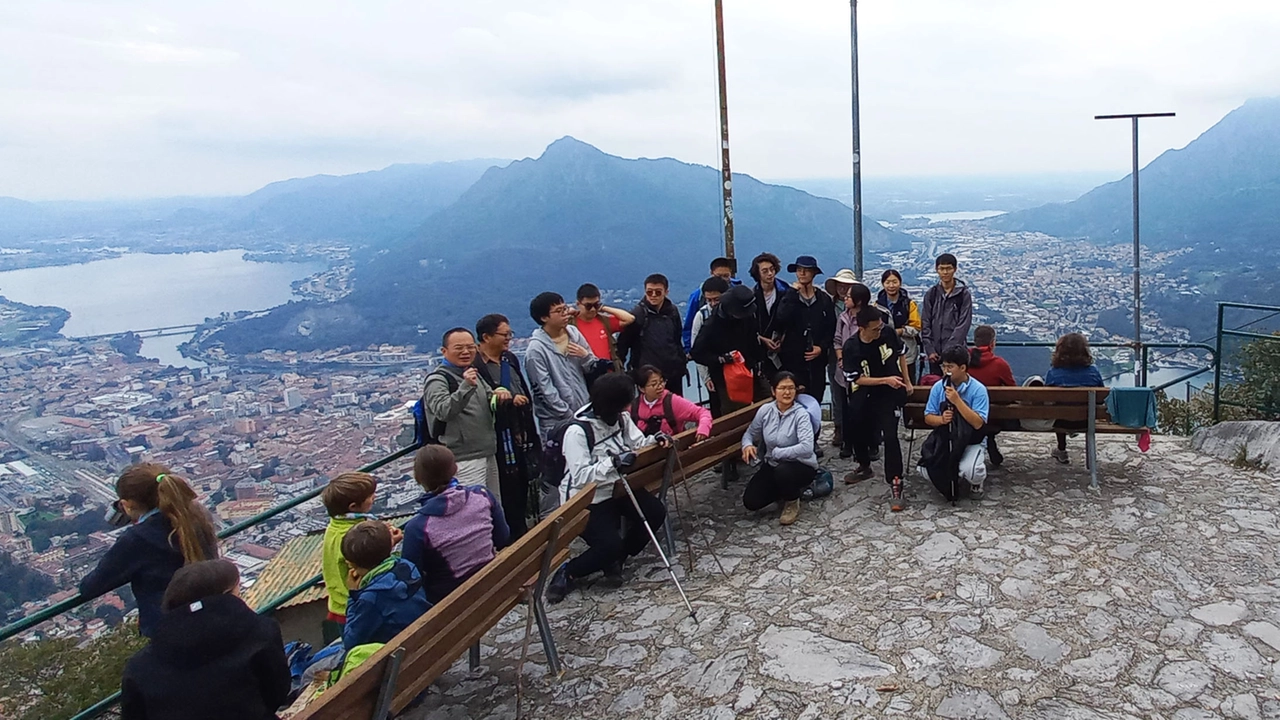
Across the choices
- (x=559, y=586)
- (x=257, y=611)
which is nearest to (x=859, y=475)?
(x=559, y=586)

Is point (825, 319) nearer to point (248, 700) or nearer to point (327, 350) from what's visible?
point (248, 700)

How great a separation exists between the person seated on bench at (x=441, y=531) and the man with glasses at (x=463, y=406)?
Result: 1.03 meters

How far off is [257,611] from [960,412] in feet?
15.6

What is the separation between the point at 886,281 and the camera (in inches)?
295

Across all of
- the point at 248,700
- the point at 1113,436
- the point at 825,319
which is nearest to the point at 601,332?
the point at 825,319

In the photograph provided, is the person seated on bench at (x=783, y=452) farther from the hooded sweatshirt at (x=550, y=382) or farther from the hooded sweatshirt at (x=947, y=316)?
the hooded sweatshirt at (x=947, y=316)

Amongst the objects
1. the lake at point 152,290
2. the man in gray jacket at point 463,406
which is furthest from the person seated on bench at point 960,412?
the lake at point 152,290

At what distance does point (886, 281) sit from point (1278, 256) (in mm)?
40607

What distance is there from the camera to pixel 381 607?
369 cm

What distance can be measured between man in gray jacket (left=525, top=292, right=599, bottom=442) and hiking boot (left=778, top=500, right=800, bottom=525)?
1.70 meters

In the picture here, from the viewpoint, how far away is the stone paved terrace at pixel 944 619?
3941 millimetres

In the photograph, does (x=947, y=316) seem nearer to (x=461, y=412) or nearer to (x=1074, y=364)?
(x=1074, y=364)

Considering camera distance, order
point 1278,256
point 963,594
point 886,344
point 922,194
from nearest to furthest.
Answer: point 963,594
point 886,344
point 1278,256
point 922,194

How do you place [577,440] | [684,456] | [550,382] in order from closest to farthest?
[577,440] < [684,456] < [550,382]
